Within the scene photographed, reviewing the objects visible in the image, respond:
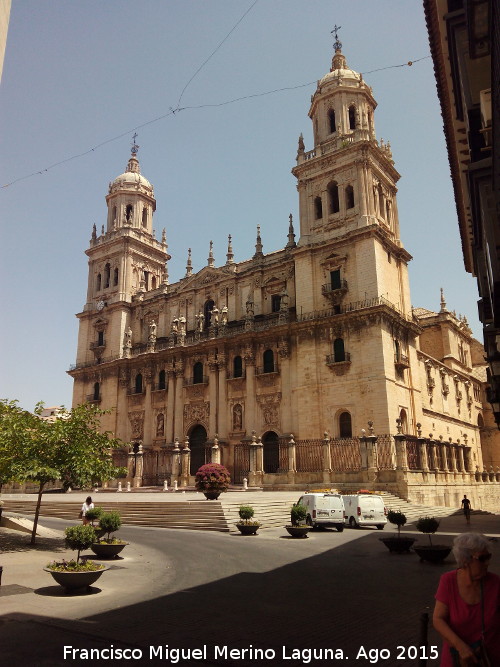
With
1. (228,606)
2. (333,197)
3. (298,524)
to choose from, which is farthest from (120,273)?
(228,606)

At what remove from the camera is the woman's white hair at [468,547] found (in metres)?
3.51

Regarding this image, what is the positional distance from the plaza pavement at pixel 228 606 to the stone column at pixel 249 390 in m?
23.6

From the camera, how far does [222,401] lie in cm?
4056

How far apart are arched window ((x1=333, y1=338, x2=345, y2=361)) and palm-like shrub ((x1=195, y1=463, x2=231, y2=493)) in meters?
12.8

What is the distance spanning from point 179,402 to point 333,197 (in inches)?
798

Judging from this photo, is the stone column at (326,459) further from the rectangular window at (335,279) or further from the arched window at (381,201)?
the arched window at (381,201)

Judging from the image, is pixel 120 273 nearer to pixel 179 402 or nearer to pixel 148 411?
pixel 148 411

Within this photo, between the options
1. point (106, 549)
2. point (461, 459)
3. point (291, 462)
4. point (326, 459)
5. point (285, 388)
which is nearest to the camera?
point (106, 549)

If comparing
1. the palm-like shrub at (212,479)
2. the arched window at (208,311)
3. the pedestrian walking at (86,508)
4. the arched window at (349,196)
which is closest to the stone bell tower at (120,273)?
the arched window at (208,311)

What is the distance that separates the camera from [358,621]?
717 centimetres

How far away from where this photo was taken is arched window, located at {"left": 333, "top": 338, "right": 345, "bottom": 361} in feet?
116

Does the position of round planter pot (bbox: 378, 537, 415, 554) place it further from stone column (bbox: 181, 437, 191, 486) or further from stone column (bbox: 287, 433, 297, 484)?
stone column (bbox: 181, 437, 191, 486)

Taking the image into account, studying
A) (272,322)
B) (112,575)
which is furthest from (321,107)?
(112,575)

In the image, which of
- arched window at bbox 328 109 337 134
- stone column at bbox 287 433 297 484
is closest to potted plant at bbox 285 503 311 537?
stone column at bbox 287 433 297 484
